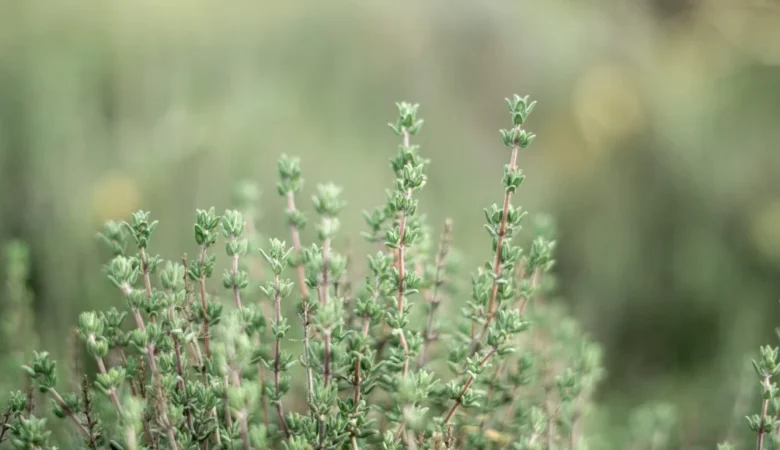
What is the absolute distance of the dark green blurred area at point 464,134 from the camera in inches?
60.4

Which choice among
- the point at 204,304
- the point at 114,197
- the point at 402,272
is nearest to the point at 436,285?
the point at 402,272

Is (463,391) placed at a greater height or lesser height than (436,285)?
lesser

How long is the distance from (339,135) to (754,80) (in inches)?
47.6

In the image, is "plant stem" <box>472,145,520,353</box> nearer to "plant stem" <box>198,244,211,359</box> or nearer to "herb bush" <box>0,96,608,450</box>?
"herb bush" <box>0,96,608,450</box>

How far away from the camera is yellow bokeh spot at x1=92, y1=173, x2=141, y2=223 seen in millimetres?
1550

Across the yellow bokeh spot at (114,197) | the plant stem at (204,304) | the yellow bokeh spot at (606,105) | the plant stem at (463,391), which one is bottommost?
the plant stem at (463,391)

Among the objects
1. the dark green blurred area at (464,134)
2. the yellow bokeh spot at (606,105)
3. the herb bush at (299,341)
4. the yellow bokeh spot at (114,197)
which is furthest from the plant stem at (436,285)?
the yellow bokeh spot at (606,105)

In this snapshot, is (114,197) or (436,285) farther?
(114,197)

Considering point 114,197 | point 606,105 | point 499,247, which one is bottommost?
point 499,247

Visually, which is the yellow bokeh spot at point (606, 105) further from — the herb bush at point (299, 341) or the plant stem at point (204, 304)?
the plant stem at point (204, 304)

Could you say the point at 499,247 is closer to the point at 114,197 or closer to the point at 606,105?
the point at 114,197

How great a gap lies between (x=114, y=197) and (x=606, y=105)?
4.67ft

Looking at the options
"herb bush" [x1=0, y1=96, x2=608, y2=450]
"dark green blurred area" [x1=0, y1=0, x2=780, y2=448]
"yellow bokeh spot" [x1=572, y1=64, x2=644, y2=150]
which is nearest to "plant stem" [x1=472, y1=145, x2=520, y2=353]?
"herb bush" [x1=0, y1=96, x2=608, y2=450]

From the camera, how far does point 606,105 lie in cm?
205
